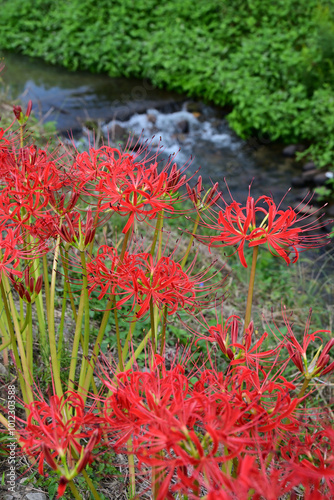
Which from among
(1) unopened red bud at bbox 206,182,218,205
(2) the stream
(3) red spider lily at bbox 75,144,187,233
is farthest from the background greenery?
(3) red spider lily at bbox 75,144,187,233

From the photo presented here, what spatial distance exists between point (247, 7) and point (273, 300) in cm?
749

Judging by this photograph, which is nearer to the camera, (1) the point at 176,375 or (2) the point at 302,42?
(1) the point at 176,375

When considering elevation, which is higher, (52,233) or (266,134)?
(52,233)

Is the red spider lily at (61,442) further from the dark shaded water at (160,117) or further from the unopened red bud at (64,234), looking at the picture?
the dark shaded water at (160,117)

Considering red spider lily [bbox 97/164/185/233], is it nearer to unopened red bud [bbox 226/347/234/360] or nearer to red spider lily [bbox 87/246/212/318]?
red spider lily [bbox 87/246/212/318]

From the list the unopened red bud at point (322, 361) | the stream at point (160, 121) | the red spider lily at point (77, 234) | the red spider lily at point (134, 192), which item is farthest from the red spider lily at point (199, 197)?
the stream at point (160, 121)

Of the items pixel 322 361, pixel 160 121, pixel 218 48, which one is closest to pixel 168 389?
pixel 322 361

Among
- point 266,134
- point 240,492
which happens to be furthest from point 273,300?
point 266,134

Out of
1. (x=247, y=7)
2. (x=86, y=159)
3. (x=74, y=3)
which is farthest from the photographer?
(x=74, y=3)

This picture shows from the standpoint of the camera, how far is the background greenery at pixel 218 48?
7332 mm

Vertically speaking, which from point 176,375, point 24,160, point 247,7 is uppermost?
point 247,7

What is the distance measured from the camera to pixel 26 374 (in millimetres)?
1808

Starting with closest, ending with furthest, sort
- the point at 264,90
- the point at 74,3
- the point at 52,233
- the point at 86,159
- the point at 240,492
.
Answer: the point at 240,492, the point at 52,233, the point at 86,159, the point at 264,90, the point at 74,3

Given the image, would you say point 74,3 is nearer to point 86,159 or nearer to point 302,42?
point 302,42
